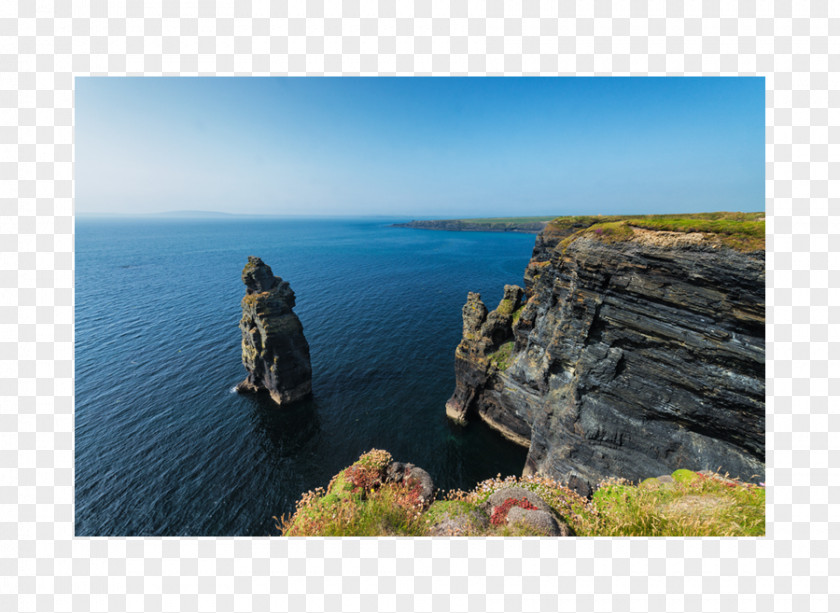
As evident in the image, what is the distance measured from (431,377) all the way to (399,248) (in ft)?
369

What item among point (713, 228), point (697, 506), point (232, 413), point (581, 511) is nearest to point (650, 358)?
point (713, 228)

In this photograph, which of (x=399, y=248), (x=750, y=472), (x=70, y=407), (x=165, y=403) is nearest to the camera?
(x=70, y=407)

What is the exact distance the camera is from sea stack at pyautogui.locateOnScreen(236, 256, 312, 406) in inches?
1240

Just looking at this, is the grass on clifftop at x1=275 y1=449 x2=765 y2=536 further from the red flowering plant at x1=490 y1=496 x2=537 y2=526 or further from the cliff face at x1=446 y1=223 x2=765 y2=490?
the cliff face at x1=446 y1=223 x2=765 y2=490

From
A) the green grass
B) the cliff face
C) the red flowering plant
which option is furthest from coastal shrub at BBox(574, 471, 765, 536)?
the green grass

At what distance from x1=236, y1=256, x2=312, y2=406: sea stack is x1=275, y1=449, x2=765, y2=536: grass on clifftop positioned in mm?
24405

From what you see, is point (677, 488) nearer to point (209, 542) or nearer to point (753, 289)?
point (753, 289)

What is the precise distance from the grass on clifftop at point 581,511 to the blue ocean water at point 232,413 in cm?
1621

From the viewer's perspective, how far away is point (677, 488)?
943cm

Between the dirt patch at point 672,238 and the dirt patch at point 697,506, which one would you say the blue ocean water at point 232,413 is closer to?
the dirt patch at point 697,506

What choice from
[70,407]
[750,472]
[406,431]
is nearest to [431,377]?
[406,431]

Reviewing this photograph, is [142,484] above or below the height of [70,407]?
below

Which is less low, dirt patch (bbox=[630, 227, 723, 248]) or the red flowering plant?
dirt patch (bbox=[630, 227, 723, 248])

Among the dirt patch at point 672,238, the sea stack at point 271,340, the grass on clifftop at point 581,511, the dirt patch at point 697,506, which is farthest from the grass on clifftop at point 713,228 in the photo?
the sea stack at point 271,340
